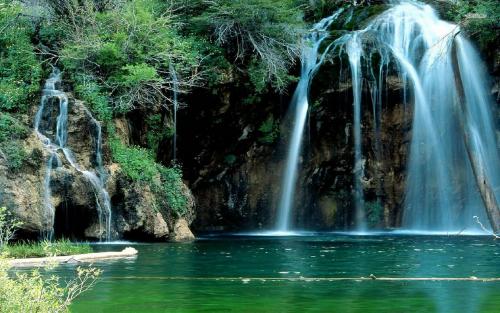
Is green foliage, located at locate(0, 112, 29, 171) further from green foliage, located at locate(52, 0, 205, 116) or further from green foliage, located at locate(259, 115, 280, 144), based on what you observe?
green foliage, located at locate(259, 115, 280, 144)

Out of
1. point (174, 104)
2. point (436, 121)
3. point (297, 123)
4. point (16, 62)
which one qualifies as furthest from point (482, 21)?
point (16, 62)

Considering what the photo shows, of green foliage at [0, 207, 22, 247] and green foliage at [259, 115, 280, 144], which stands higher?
green foliage at [259, 115, 280, 144]

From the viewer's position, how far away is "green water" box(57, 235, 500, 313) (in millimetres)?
8695

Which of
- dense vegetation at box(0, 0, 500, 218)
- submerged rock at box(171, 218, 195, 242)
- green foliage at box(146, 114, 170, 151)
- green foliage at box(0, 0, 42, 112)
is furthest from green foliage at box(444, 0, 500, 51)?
green foliage at box(0, 0, 42, 112)

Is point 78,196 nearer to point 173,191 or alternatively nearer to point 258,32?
point 173,191

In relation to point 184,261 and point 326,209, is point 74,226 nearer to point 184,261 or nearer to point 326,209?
point 184,261

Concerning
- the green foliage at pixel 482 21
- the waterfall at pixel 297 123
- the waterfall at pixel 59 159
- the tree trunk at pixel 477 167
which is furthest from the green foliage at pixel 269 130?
the waterfall at pixel 59 159

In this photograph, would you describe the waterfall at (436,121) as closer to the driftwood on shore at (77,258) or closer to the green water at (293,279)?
the green water at (293,279)

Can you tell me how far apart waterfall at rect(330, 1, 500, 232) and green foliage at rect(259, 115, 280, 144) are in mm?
2853

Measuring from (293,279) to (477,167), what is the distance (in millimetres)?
12441

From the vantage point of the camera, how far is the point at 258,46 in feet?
79.4

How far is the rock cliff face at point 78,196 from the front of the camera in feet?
57.5

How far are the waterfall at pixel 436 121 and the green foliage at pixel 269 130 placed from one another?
285cm

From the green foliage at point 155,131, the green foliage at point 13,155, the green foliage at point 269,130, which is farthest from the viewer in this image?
the green foliage at point 269,130
